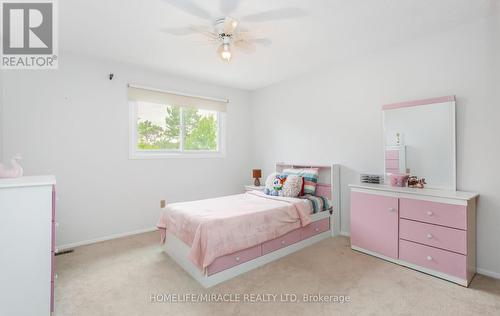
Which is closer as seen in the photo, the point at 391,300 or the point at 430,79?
the point at 391,300

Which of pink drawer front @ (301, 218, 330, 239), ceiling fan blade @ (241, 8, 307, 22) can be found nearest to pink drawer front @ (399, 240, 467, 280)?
pink drawer front @ (301, 218, 330, 239)

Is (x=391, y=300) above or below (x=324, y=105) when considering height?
below

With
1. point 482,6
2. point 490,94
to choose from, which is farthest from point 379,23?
point 490,94

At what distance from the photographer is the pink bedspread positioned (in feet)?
7.09

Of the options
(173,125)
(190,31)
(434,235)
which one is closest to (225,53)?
(190,31)

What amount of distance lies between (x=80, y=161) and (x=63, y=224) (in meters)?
0.82

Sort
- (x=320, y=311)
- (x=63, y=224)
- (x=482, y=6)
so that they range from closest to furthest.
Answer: (x=320, y=311) < (x=482, y=6) < (x=63, y=224)

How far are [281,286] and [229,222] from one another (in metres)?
0.74

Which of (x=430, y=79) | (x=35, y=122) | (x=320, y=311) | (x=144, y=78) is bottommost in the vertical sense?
(x=320, y=311)

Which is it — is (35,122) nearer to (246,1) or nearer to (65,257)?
(65,257)

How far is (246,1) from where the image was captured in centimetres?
200

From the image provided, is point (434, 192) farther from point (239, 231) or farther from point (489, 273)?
point (239, 231)

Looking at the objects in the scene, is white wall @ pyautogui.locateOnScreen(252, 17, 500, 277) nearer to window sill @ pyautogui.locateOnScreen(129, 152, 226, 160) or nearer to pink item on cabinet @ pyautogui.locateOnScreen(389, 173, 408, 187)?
pink item on cabinet @ pyautogui.locateOnScreen(389, 173, 408, 187)

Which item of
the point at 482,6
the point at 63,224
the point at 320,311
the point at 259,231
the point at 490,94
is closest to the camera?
the point at 320,311
